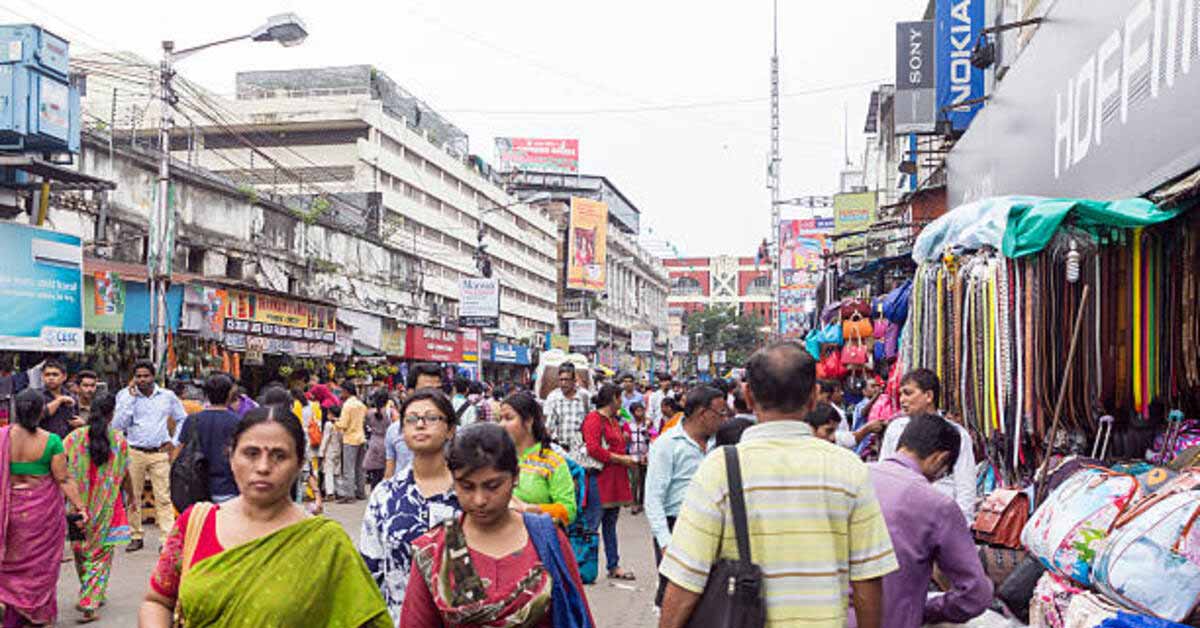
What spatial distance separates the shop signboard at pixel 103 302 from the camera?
15.4 m

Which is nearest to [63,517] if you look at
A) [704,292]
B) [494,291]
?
[494,291]

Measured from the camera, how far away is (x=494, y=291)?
25266mm

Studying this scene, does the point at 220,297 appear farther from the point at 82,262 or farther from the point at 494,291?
the point at 494,291

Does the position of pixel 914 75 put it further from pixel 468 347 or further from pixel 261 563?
pixel 468 347

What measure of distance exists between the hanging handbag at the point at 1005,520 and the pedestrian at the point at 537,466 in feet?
6.53

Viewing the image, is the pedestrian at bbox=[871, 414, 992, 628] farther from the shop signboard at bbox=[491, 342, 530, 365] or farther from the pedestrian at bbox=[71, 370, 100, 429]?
the shop signboard at bbox=[491, 342, 530, 365]

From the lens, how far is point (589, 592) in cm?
864

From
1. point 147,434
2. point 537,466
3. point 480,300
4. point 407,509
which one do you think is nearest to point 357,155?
point 480,300

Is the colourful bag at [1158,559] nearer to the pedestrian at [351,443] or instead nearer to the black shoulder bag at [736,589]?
the black shoulder bag at [736,589]

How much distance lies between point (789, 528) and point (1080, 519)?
6.27 ft

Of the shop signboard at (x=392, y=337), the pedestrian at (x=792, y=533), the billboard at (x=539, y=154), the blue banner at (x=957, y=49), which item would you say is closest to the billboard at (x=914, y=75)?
the blue banner at (x=957, y=49)

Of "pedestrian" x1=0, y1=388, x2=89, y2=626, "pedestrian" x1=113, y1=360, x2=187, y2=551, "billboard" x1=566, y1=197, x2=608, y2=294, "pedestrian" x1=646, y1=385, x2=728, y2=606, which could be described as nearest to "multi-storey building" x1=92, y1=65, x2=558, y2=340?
"billboard" x1=566, y1=197, x2=608, y2=294

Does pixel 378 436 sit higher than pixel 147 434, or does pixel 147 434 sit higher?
pixel 147 434

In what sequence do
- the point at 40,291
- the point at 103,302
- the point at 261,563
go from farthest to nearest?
the point at 103,302, the point at 40,291, the point at 261,563
